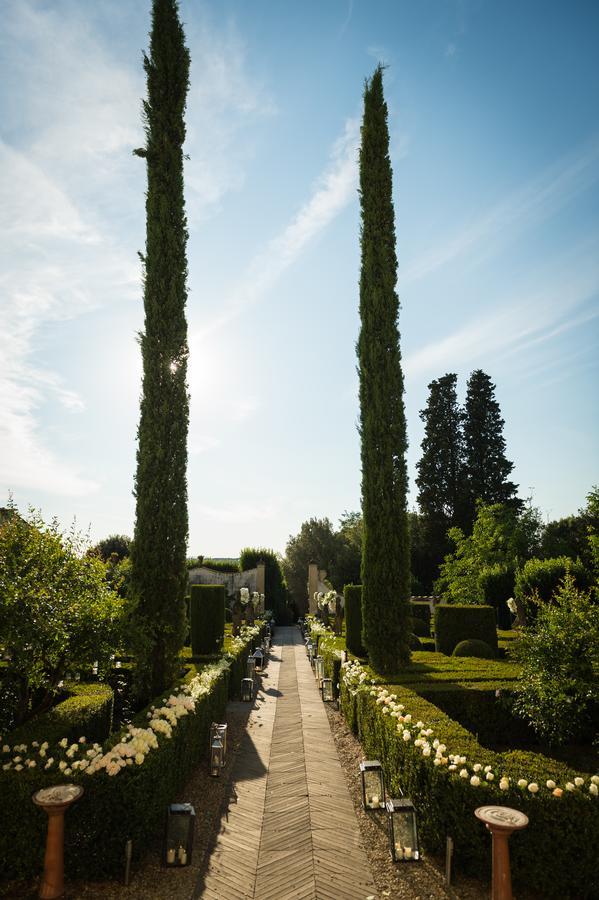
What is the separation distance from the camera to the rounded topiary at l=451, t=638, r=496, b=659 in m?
13.5

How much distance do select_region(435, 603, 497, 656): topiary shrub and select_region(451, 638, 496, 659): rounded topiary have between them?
1.07 metres

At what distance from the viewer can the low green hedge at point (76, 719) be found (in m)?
5.87

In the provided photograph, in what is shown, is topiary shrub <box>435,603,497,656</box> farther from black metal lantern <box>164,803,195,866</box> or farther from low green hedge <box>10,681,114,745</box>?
black metal lantern <box>164,803,195,866</box>

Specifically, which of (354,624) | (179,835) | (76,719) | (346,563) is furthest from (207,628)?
(346,563)

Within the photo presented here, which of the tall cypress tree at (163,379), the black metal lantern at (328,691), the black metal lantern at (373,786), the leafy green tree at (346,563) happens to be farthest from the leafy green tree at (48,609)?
the leafy green tree at (346,563)

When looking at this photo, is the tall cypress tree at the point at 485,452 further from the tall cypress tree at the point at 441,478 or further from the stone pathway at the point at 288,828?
the stone pathway at the point at 288,828

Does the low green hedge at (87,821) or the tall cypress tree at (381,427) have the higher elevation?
the tall cypress tree at (381,427)

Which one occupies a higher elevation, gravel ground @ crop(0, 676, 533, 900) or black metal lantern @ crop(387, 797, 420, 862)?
black metal lantern @ crop(387, 797, 420, 862)

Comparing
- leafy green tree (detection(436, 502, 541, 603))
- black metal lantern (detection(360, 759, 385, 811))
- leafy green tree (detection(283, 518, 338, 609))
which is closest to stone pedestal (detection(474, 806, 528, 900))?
black metal lantern (detection(360, 759, 385, 811))

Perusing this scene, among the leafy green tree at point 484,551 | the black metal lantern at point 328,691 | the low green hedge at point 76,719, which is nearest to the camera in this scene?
the low green hedge at point 76,719

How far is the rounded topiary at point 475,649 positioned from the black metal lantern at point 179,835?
10.2m

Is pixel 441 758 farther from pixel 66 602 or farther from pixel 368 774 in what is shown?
pixel 66 602

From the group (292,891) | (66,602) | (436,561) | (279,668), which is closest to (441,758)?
(292,891)

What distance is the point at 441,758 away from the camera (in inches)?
191
